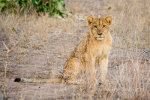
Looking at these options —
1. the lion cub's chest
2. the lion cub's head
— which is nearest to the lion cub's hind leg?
the lion cub's chest

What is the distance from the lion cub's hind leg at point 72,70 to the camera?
19.5 ft

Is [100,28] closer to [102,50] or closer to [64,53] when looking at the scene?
[102,50]

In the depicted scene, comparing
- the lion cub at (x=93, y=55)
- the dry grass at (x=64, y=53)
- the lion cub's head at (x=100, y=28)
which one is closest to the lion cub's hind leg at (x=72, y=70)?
the lion cub at (x=93, y=55)

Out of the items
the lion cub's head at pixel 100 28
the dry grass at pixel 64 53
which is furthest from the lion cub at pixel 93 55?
the dry grass at pixel 64 53

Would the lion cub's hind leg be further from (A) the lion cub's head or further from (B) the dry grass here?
(A) the lion cub's head

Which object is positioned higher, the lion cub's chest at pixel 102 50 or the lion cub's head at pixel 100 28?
the lion cub's head at pixel 100 28

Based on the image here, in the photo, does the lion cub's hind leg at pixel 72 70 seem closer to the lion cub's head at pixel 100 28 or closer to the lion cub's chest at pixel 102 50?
the lion cub's chest at pixel 102 50

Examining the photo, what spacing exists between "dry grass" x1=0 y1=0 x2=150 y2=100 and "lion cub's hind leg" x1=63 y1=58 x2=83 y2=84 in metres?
0.26

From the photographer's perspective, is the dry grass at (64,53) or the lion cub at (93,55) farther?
the lion cub at (93,55)

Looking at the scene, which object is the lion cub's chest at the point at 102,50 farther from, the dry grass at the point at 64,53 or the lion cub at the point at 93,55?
the dry grass at the point at 64,53

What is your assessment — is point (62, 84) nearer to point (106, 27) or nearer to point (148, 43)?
point (106, 27)

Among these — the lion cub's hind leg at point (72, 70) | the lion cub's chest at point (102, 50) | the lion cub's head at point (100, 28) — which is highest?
the lion cub's head at point (100, 28)

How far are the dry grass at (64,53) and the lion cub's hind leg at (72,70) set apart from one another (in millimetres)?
256

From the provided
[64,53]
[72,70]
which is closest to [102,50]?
[72,70]
